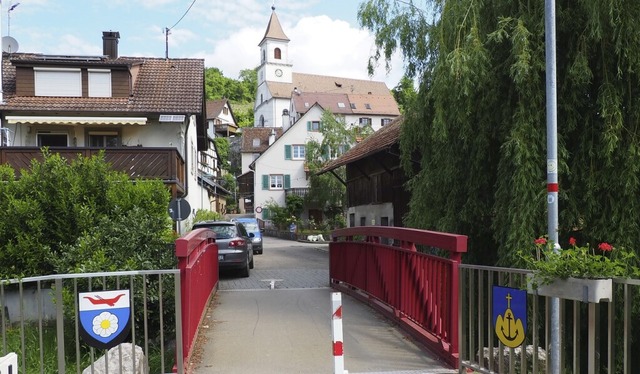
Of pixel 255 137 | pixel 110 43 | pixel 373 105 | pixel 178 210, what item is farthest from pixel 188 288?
pixel 373 105

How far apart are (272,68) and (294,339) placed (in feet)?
329

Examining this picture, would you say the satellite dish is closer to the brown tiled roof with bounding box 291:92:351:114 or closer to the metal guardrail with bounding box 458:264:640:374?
the metal guardrail with bounding box 458:264:640:374

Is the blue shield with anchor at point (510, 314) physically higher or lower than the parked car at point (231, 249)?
higher

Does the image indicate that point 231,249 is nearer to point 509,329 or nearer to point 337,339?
point 337,339

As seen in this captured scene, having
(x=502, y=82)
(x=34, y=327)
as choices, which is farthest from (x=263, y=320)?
(x=502, y=82)

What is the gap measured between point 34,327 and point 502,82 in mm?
8071

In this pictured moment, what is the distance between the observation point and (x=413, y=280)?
738 cm

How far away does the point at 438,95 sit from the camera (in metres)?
8.73

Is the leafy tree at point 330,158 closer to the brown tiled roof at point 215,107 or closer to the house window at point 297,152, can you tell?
the house window at point 297,152

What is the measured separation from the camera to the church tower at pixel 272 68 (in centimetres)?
10269

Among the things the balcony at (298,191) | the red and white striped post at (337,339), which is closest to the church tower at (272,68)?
the balcony at (298,191)

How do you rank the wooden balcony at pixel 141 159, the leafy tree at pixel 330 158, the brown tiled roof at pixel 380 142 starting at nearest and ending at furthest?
1. the brown tiled roof at pixel 380 142
2. the wooden balcony at pixel 141 159
3. the leafy tree at pixel 330 158

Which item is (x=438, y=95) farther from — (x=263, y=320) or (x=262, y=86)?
(x=262, y=86)

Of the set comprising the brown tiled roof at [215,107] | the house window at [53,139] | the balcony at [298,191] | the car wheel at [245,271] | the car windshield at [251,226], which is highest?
the brown tiled roof at [215,107]
